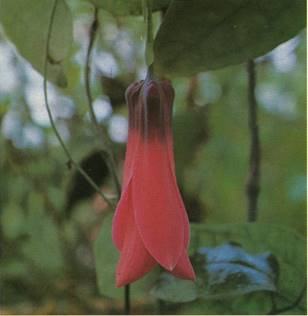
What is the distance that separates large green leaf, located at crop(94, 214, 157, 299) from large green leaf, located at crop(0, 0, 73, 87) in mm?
155

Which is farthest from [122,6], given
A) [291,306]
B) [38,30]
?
[291,306]

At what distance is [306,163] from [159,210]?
323 millimetres

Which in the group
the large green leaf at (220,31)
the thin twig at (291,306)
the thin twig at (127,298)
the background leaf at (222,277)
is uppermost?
the large green leaf at (220,31)

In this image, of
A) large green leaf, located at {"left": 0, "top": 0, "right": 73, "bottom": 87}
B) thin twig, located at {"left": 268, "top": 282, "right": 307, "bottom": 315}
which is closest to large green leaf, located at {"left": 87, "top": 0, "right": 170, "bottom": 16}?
large green leaf, located at {"left": 0, "top": 0, "right": 73, "bottom": 87}

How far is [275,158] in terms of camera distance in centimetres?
70

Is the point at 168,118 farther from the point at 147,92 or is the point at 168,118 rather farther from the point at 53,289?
the point at 53,289

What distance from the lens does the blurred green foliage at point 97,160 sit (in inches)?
26.3

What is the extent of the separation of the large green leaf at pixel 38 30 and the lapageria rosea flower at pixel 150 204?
0.12 m

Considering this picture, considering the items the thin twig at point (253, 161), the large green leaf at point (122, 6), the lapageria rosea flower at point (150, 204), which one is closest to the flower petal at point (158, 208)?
the lapageria rosea flower at point (150, 204)

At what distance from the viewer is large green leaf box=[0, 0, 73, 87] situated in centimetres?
→ 51

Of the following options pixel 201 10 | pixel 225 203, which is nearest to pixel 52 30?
pixel 201 10

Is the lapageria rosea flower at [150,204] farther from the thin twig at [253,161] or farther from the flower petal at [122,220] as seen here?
the thin twig at [253,161]

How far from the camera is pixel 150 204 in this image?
1.22 ft

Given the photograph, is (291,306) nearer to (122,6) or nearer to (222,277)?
(222,277)
